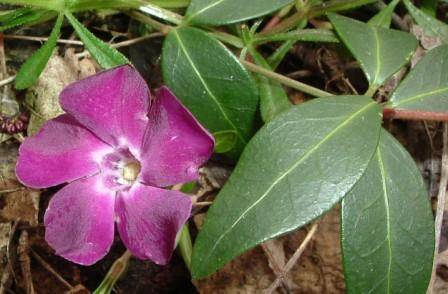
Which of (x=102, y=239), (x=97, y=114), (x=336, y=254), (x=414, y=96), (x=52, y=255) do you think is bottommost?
(x=52, y=255)

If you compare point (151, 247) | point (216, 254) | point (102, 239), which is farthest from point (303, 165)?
point (102, 239)

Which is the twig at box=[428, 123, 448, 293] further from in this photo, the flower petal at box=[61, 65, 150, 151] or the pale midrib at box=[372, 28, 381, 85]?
the flower petal at box=[61, 65, 150, 151]

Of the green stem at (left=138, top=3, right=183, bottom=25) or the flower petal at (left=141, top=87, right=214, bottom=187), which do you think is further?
the green stem at (left=138, top=3, right=183, bottom=25)

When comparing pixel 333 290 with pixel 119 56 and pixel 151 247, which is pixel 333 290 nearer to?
pixel 151 247

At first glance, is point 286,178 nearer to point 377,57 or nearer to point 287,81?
point 287,81

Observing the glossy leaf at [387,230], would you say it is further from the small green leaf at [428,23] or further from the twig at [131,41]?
the twig at [131,41]

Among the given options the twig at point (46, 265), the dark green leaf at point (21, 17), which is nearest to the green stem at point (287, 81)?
the dark green leaf at point (21, 17)

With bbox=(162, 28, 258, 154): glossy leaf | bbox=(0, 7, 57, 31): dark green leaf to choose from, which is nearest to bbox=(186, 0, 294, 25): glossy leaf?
bbox=(162, 28, 258, 154): glossy leaf
